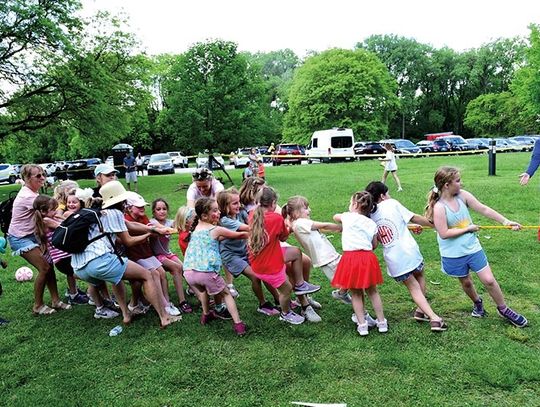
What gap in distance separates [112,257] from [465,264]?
351cm

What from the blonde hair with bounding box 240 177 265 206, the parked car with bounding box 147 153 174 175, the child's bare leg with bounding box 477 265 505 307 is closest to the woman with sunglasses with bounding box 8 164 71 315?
the blonde hair with bounding box 240 177 265 206

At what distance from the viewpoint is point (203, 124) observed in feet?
66.4

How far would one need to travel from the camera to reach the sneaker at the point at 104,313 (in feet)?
17.5

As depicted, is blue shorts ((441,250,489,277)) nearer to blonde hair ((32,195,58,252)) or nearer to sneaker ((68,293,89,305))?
blonde hair ((32,195,58,252))

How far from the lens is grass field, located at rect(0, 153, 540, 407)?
3.53 metres

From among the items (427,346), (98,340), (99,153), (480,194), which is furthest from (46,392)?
(99,153)

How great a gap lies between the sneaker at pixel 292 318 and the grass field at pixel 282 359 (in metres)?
0.10

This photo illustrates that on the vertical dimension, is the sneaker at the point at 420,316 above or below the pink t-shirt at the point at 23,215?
below

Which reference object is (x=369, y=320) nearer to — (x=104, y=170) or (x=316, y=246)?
(x=316, y=246)

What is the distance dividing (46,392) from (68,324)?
149cm

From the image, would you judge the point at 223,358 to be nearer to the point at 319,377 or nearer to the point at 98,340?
the point at 319,377

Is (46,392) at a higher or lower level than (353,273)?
lower

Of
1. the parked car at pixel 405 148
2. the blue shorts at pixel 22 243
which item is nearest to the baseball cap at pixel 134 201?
the blue shorts at pixel 22 243

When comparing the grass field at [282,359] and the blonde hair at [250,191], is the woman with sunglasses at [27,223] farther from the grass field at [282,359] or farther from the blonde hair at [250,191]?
the blonde hair at [250,191]
